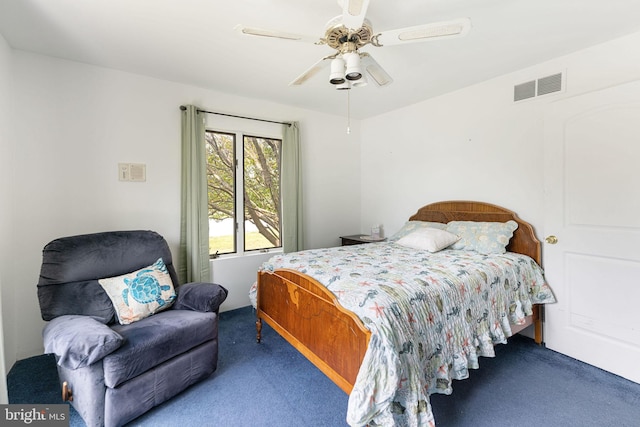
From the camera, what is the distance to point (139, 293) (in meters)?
2.10

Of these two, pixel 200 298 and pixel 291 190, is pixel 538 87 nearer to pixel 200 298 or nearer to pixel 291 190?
pixel 291 190

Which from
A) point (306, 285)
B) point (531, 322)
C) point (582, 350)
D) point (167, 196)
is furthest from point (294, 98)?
point (582, 350)

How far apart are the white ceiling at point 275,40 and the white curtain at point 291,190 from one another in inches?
31.9

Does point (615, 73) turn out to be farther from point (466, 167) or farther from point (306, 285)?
point (306, 285)

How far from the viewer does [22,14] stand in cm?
190

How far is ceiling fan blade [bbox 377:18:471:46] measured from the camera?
1452mm

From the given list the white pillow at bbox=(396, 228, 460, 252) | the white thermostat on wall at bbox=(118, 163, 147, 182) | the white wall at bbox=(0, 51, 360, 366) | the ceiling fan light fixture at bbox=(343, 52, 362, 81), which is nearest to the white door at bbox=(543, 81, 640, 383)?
the white pillow at bbox=(396, 228, 460, 252)

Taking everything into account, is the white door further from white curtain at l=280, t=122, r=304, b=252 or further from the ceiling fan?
white curtain at l=280, t=122, r=304, b=252

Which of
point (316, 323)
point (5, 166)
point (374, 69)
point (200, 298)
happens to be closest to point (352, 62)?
point (374, 69)

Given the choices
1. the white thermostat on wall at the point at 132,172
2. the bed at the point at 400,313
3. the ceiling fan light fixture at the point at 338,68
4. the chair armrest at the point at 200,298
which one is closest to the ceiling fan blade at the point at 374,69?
the ceiling fan light fixture at the point at 338,68

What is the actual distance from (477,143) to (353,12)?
2.34m

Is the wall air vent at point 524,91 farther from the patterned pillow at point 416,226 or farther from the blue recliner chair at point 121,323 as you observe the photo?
the blue recliner chair at point 121,323

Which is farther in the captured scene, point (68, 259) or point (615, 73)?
point (615, 73)

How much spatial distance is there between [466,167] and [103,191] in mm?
3746
